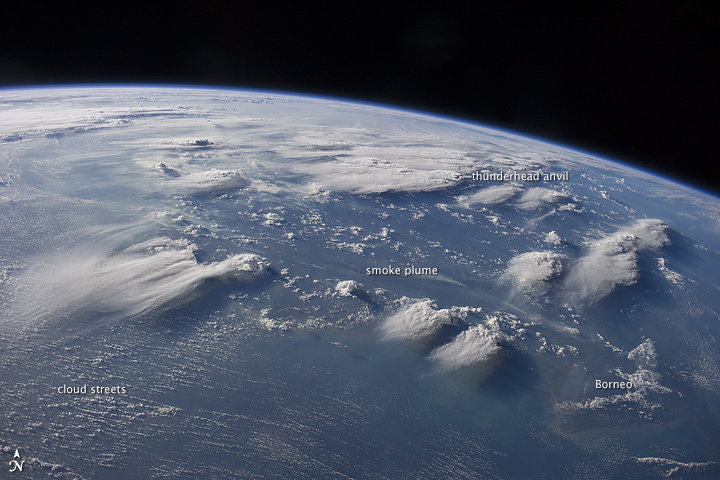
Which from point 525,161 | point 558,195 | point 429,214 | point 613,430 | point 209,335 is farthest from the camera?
point 525,161

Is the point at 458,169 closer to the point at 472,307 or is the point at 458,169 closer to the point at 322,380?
the point at 472,307

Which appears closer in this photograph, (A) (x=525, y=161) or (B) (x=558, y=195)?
(B) (x=558, y=195)

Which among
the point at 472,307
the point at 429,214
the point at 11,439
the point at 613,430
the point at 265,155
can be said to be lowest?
the point at 613,430

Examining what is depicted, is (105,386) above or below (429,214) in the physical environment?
below

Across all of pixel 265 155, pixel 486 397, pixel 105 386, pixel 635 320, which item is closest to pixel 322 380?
pixel 486 397

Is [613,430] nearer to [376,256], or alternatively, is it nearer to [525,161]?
[376,256]

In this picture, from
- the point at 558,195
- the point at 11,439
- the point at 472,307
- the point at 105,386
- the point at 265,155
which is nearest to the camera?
the point at 11,439

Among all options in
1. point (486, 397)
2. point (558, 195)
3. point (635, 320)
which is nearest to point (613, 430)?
point (486, 397)

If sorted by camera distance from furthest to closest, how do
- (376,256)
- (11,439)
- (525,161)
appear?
(525,161) → (376,256) → (11,439)

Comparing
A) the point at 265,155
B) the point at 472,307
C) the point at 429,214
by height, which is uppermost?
the point at 265,155
